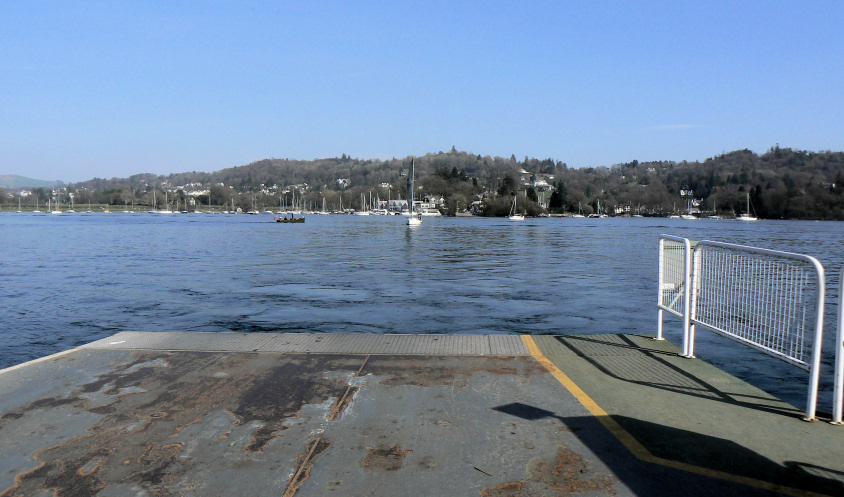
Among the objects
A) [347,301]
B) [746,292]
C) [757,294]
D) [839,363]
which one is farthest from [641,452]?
[347,301]

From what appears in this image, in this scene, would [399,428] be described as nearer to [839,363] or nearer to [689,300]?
[839,363]

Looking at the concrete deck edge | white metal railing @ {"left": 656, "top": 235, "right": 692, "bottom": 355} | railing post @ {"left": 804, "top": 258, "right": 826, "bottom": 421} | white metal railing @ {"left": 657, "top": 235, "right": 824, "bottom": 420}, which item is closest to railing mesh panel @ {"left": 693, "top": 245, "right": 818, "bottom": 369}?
white metal railing @ {"left": 657, "top": 235, "right": 824, "bottom": 420}

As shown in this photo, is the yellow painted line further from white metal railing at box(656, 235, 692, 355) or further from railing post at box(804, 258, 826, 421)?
white metal railing at box(656, 235, 692, 355)

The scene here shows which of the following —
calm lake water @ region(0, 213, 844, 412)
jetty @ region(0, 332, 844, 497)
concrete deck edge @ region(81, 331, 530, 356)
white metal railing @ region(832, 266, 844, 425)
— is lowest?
calm lake water @ region(0, 213, 844, 412)

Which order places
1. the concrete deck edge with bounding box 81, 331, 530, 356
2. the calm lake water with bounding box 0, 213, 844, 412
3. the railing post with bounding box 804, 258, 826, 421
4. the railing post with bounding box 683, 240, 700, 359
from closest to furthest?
the railing post with bounding box 804, 258, 826, 421
the railing post with bounding box 683, 240, 700, 359
the concrete deck edge with bounding box 81, 331, 530, 356
the calm lake water with bounding box 0, 213, 844, 412

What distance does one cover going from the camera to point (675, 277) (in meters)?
7.28

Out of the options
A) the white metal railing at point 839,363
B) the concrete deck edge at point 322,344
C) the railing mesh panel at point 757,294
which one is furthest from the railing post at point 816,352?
the concrete deck edge at point 322,344

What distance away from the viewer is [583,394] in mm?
5184

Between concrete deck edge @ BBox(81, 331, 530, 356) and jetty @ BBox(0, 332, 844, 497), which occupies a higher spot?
jetty @ BBox(0, 332, 844, 497)

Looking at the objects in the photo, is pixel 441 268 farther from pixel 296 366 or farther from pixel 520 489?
pixel 520 489

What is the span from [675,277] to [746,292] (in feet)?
3.62

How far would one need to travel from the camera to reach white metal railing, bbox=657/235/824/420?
5504 mm

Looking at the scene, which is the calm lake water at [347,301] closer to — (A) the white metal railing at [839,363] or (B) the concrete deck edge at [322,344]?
(A) the white metal railing at [839,363]

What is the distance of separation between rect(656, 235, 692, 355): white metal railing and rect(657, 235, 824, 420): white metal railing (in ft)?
0.04
